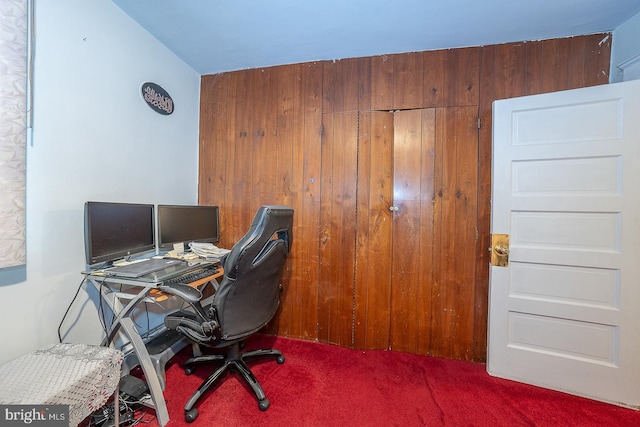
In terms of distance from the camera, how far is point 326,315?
2045 mm

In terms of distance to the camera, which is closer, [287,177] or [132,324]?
[132,324]

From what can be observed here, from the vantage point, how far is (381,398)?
1.48 m

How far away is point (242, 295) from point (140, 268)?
2.15ft

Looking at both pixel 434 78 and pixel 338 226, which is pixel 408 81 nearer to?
pixel 434 78

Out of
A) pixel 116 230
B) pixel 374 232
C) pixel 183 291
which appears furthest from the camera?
pixel 374 232

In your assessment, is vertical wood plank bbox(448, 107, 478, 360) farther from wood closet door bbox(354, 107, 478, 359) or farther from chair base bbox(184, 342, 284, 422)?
chair base bbox(184, 342, 284, 422)

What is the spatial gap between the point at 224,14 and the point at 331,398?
259 cm

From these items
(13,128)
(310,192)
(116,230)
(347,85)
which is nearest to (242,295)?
(116,230)

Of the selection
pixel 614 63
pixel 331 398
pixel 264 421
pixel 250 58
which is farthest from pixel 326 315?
pixel 614 63

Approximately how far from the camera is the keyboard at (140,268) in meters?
1.29

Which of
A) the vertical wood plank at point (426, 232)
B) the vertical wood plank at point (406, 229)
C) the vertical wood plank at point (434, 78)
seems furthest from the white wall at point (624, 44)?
the vertical wood plank at point (406, 229)

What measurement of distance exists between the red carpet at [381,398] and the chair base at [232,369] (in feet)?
0.19

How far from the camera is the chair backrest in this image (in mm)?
1210

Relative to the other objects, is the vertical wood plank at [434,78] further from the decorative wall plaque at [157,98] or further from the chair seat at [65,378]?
the chair seat at [65,378]
